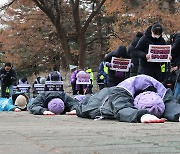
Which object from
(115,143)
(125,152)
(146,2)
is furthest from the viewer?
(146,2)

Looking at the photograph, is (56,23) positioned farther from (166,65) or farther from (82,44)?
(166,65)

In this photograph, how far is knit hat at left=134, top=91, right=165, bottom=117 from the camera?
6.53m

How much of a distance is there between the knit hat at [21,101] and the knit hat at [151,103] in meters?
5.56

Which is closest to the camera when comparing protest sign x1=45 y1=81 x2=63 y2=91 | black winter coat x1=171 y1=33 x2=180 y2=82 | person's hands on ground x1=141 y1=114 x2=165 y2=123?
person's hands on ground x1=141 y1=114 x2=165 y2=123

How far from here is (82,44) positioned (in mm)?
28312

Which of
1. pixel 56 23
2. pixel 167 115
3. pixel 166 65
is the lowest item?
pixel 167 115

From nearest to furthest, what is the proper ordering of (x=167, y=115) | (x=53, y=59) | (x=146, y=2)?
(x=167, y=115) → (x=146, y=2) → (x=53, y=59)

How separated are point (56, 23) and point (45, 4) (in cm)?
128

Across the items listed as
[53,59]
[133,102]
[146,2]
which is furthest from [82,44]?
[133,102]

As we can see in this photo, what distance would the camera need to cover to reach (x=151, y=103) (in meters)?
6.52

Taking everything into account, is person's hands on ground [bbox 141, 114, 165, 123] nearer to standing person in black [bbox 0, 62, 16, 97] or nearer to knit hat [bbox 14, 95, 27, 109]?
knit hat [bbox 14, 95, 27, 109]

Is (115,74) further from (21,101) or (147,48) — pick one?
(21,101)

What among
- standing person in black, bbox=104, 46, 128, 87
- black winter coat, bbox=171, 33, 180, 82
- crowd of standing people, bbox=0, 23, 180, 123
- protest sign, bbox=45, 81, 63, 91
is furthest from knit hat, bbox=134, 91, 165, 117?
protest sign, bbox=45, 81, 63, 91

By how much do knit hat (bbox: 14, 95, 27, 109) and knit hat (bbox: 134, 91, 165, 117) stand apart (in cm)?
556
